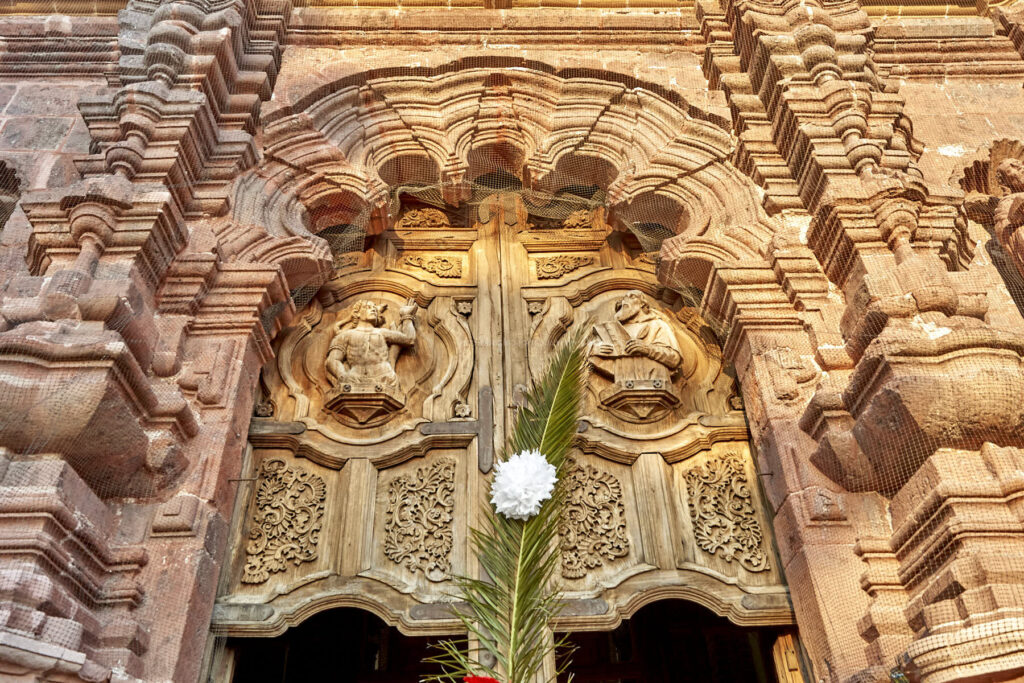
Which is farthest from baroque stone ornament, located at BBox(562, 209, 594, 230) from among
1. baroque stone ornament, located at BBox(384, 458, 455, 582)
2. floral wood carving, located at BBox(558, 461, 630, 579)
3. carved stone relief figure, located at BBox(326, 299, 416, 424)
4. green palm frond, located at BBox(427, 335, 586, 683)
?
baroque stone ornament, located at BBox(384, 458, 455, 582)

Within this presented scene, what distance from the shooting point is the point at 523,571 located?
326 centimetres

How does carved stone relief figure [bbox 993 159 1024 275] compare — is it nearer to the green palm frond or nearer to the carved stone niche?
the carved stone niche

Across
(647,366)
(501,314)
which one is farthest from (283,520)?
(647,366)

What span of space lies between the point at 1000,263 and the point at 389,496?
4.10 metres

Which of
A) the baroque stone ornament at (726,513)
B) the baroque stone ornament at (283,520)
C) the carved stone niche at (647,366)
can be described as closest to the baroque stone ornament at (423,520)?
the baroque stone ornament at (283,520)

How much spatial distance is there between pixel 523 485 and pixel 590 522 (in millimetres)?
781

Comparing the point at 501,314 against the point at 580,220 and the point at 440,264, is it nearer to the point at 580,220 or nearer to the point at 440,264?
the point at 440,264

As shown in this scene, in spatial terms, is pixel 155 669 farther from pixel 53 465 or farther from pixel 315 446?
pixel 315 446

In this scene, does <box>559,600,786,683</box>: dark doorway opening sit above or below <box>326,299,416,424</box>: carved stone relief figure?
below

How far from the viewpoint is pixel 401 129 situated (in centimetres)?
595

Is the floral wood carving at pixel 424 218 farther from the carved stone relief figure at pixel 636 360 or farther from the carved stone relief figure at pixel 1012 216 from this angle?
the carved stone relief figure at pixel 1012 216

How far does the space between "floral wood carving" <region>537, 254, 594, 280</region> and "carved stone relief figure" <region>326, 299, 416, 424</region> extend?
1067mm

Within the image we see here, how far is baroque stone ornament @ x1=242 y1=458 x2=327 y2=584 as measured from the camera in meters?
4.43

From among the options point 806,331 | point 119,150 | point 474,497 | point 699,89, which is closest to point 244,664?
point 474,497
